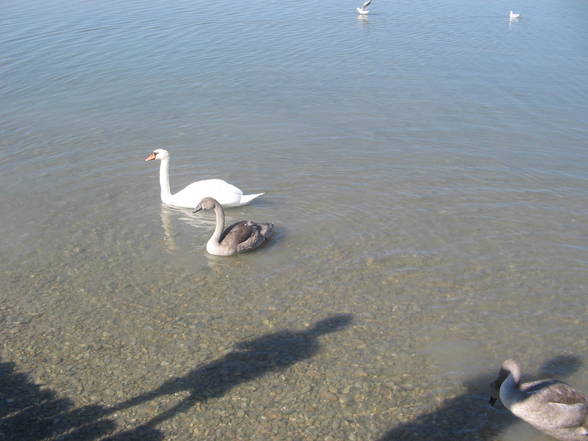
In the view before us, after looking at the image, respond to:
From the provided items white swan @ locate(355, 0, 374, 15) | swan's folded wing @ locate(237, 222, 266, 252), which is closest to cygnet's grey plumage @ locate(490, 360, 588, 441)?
swan's folded wing @ locate(237, 222, 266, 252)

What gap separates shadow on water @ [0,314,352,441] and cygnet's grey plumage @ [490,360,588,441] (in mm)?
2503

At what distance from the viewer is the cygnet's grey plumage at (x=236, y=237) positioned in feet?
33.4

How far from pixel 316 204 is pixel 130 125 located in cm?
622

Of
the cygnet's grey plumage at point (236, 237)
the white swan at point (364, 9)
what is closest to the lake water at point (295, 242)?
the cygnet's grey plumage at point (236, 237)

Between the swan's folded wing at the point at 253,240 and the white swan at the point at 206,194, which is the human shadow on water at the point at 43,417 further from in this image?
the white swan at the point at 206,194

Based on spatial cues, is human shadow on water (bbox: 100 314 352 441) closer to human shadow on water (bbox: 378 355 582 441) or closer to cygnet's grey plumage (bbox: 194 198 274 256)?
human shadow on water (bbox: 378 355 582 441)

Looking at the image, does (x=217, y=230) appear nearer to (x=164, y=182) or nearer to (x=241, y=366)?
(x=164, y=182)

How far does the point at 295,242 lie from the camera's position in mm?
10695

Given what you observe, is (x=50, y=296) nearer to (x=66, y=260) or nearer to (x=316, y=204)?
(x=66, y=260)

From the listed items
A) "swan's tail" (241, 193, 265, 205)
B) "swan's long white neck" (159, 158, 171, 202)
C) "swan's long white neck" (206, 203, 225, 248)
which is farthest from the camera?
"swan's long white neck" (159, 158, 171, 202)

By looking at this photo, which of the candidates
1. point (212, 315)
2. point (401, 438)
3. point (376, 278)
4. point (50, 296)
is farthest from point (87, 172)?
point (401, 438)

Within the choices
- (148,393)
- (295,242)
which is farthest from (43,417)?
(295,242)

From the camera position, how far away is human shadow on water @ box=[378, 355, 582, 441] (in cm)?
677

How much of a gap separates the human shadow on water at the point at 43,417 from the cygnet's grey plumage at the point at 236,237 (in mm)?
3666
